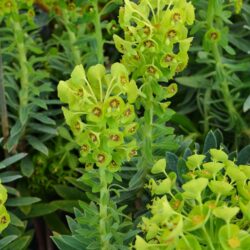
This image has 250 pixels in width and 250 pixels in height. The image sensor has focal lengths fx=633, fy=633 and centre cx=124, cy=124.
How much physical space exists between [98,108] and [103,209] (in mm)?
307

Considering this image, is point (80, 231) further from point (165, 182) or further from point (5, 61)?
point (5, 61)

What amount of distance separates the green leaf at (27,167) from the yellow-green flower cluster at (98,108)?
78 cm

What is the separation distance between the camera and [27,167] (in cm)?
225

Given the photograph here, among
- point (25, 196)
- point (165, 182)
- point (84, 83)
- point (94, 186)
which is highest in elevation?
point (84, 83)

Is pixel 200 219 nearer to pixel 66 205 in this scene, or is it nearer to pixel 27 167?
pixel 66 205

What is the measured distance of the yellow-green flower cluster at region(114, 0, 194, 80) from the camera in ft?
4.90

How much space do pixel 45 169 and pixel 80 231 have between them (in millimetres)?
765

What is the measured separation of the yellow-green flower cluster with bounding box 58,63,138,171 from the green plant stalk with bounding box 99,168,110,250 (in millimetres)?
80

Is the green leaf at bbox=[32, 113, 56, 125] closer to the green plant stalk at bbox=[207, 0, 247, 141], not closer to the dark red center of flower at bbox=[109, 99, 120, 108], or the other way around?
the green plant stalk at bbox=[207, 0, 247, 141]

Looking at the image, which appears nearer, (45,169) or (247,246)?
(247,246)

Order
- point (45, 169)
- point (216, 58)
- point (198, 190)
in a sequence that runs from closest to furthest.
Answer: point (198, 190)
point (216, 58)
point (45, 169)

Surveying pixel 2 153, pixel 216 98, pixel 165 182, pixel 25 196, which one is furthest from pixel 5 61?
pixel 165 182

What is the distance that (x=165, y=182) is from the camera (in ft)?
4.25

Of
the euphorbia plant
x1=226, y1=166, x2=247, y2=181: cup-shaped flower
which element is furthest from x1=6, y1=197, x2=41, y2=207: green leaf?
x1=226, y1=166, x2=247, y2=181: cup-shaped flower
